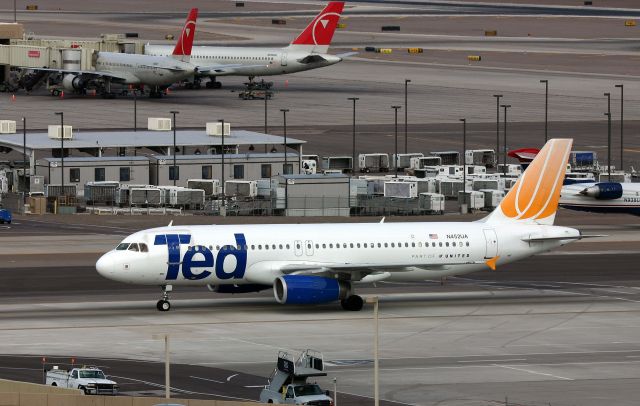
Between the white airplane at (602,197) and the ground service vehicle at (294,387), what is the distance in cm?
5954

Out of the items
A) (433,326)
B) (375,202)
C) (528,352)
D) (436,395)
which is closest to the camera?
(436,395)

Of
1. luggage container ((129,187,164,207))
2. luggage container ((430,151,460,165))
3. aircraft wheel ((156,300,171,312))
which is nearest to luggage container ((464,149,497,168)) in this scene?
luggage container ((430,151,460,165))

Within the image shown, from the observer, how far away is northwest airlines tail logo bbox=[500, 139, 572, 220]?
84125 mm

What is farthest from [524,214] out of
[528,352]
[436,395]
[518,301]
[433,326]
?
[436,395]

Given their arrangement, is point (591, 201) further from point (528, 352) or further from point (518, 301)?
point (528, 352)

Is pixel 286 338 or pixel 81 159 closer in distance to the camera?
pixel 286 338

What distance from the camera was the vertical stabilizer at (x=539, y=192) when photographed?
84062 millimetres

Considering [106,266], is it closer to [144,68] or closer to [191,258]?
[191,258]

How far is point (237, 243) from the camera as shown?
78.4 m

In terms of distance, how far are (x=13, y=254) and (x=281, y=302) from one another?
1160 inches

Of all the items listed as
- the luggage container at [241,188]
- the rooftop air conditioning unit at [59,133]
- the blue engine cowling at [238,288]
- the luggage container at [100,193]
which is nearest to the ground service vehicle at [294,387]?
the blue engine cowling at [238,288]

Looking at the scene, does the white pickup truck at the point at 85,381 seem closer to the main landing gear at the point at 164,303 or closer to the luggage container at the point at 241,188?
the main landing gear at the point at 164,303

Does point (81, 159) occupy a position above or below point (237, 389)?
above

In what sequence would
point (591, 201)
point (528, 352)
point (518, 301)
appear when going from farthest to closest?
point (591, 201), point (518, 301), point (528, 352)
